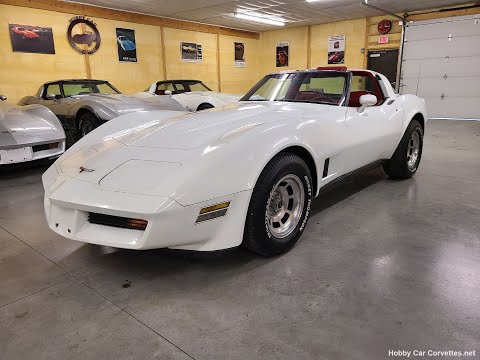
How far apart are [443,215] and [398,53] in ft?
35.0

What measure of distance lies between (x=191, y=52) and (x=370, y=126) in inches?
430

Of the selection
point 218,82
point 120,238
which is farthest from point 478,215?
point 218,82

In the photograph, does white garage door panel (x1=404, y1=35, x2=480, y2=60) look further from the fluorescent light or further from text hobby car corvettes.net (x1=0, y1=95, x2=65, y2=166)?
text hobby car corvettes.net (x1=0, y1=95, x2=65, y2=166)

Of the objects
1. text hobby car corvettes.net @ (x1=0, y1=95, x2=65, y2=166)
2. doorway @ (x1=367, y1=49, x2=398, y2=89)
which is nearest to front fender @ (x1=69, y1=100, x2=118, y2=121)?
text hobby car corvettes.net @ (x1=0, y1=95, x2=65, y2=166)

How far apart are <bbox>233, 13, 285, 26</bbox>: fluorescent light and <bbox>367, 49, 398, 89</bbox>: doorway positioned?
346 centimetres

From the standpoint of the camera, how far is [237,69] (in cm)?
1504

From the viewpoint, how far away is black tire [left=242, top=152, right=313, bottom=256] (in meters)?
2.05

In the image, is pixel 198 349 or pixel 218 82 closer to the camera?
pixel 198 349

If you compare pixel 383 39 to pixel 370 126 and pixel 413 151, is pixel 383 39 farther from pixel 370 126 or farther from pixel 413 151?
pixel 370 126

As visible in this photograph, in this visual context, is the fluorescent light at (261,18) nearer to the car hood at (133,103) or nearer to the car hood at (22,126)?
the car hood at (133,103)

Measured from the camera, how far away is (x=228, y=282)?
2.02 metres

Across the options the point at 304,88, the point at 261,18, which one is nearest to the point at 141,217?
the point at 304,88

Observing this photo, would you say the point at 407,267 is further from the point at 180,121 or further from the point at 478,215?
the point at 180,121

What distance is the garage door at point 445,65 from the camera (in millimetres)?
10641
